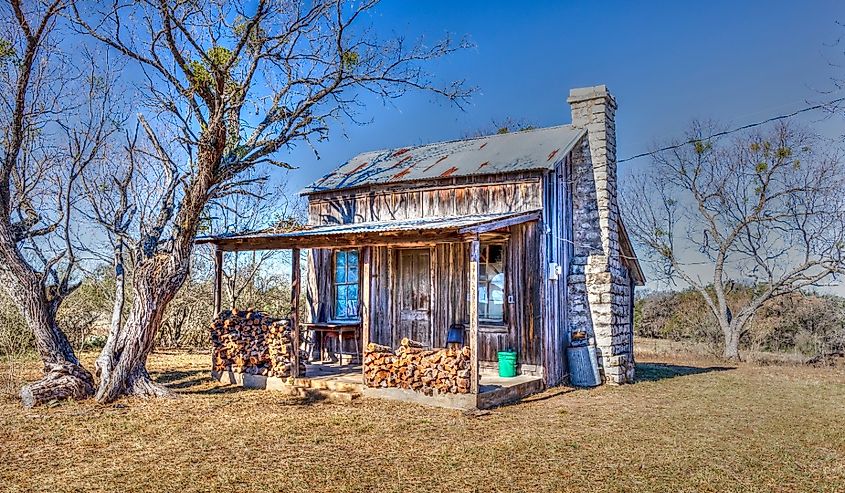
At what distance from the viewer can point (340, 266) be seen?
1280 centimetres

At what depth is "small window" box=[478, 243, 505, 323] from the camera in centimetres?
1106

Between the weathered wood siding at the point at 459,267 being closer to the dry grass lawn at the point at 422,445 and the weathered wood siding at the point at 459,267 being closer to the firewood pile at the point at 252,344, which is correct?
the dry grass lawn at the point at 422,445

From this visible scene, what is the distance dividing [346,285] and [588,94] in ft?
19.9

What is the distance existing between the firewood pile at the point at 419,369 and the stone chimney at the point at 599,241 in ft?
12.0

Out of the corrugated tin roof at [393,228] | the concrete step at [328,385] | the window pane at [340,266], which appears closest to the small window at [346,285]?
the window pane at [340,266]

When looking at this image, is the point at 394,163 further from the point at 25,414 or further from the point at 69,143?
the point at 25,414

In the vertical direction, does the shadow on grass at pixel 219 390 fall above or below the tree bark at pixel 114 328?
below

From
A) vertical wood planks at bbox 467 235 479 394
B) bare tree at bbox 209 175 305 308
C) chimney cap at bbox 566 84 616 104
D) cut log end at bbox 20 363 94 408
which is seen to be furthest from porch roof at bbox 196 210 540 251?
bare tree at bbox 209 175 305 308

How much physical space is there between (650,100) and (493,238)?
25.4 feet

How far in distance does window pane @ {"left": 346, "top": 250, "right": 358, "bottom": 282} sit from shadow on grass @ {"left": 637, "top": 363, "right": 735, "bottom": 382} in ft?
19.6

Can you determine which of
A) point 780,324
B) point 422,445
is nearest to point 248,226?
point 422,445

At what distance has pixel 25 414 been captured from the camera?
316 inches

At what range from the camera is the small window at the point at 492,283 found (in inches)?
436

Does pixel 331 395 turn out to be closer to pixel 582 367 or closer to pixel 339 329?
pixel 339 329
